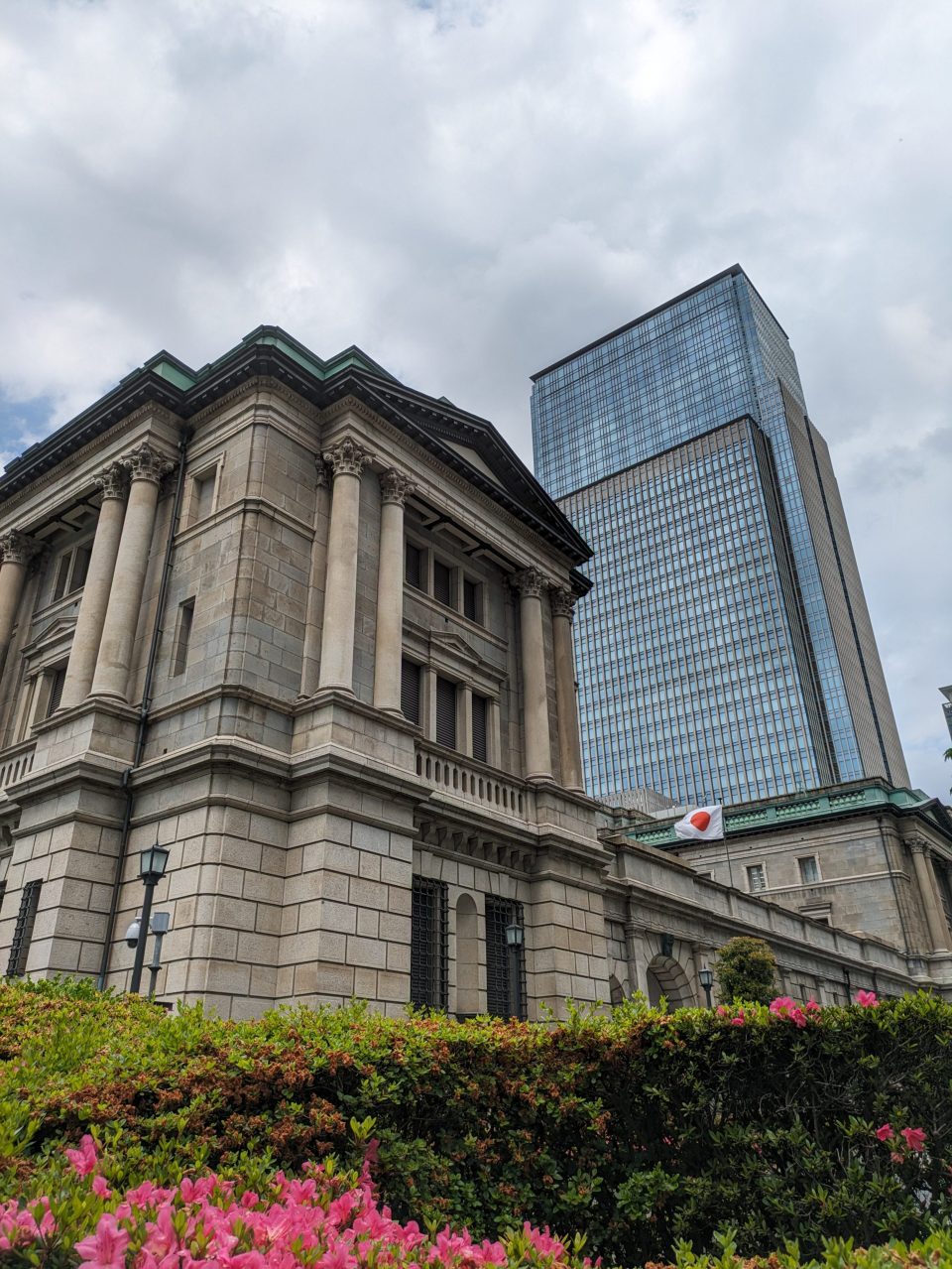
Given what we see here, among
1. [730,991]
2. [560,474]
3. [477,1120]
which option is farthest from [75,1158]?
[560,474]

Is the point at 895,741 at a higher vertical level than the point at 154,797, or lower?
higher

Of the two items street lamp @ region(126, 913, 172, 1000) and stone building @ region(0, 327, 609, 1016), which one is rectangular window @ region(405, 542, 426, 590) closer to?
stone building @ region(0, 327, 609, 1016)

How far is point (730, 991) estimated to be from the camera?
1071 inches

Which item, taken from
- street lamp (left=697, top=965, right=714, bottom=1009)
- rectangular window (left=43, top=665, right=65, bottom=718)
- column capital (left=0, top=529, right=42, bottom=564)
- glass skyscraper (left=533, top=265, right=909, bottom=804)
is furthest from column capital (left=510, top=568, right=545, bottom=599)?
glass skyscraper (left=533, top=265, right=909, bottom=804)

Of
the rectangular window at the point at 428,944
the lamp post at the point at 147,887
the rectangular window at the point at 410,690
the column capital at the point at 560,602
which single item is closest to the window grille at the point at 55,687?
the rectangular window at the point at 410,690

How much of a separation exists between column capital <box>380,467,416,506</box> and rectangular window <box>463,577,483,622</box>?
4.75m

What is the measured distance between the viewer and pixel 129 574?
75.0 ft

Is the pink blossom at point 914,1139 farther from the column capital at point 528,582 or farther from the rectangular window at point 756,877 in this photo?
the rectangular window at point 756,877

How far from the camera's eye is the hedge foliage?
688 centimetres

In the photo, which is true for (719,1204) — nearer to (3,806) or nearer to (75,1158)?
(75,1158)

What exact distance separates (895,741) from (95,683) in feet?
491

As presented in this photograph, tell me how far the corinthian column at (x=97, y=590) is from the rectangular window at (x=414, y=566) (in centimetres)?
812

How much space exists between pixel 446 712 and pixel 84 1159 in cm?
2094

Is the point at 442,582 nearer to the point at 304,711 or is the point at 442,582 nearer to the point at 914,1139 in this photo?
the point at 304,711
